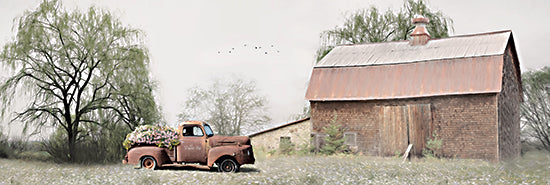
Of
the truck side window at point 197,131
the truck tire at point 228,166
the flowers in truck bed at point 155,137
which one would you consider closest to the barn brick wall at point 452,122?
the truck tire at point 228,166

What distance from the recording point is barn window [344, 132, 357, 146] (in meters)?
23.4

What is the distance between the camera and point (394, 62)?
77.3 feet

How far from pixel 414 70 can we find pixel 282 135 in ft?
22.1

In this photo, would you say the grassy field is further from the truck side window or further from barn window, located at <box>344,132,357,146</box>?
barn window, located at <box>344,132,357,146</box>

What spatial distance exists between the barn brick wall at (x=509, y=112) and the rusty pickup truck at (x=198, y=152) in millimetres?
12918

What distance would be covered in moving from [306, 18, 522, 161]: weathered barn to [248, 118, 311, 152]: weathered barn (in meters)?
0.89

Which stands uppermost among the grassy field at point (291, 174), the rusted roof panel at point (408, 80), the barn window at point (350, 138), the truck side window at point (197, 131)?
the rusted roof panel at point (408, 80)

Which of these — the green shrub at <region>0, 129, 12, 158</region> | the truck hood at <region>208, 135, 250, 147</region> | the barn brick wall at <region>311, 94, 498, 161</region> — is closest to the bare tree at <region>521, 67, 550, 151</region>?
the barn brick wall at <region>311, 94, 498, 161</region>

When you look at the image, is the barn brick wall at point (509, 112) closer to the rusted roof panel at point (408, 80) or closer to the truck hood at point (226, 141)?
the rusted roof panel at point (408, 80)

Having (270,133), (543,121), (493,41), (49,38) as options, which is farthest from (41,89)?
(543,121)

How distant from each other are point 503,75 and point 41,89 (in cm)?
1836

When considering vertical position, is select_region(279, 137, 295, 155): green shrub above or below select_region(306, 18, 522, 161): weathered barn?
below

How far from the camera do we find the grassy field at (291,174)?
13398 mm

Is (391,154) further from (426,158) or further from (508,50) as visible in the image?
(508,50)
